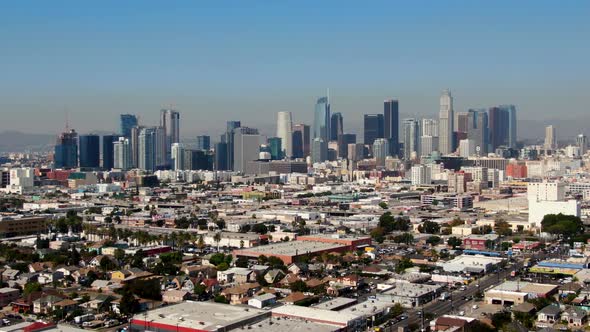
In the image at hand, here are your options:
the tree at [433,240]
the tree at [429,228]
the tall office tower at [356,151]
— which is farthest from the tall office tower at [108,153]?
the tree at [433,240]

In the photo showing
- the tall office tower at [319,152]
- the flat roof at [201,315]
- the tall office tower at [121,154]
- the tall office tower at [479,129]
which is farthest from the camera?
the tall office tower at [479,129]

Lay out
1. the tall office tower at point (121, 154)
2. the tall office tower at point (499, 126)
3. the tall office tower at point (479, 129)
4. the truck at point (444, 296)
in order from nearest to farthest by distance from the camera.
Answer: the truck at point (444, 296) < the tall office tower at point (121, 154) < the tall office tower at point (479, 129) < the tall office tower at point (499, 126)

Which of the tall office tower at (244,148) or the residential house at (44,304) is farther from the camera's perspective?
the tall office tower at (244,148)

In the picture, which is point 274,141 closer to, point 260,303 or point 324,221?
point 324,221

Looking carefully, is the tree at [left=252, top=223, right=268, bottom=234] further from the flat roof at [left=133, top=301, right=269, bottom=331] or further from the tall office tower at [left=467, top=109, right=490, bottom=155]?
the tall office tower at [left=467, top=109, right=490, bottom=155]

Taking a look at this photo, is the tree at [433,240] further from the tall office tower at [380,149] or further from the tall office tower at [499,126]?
the tall office tower at [499,126]

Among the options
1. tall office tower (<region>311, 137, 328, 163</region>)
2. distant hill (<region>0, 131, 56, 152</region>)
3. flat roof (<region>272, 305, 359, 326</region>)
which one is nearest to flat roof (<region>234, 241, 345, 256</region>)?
flat roof (<region>272, 305, 359, 326</region>)

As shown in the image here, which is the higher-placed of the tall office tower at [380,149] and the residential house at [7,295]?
the tall office tower at [380,149]

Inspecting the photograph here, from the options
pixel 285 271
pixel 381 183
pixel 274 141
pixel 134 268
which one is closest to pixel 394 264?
pixel 285 271
